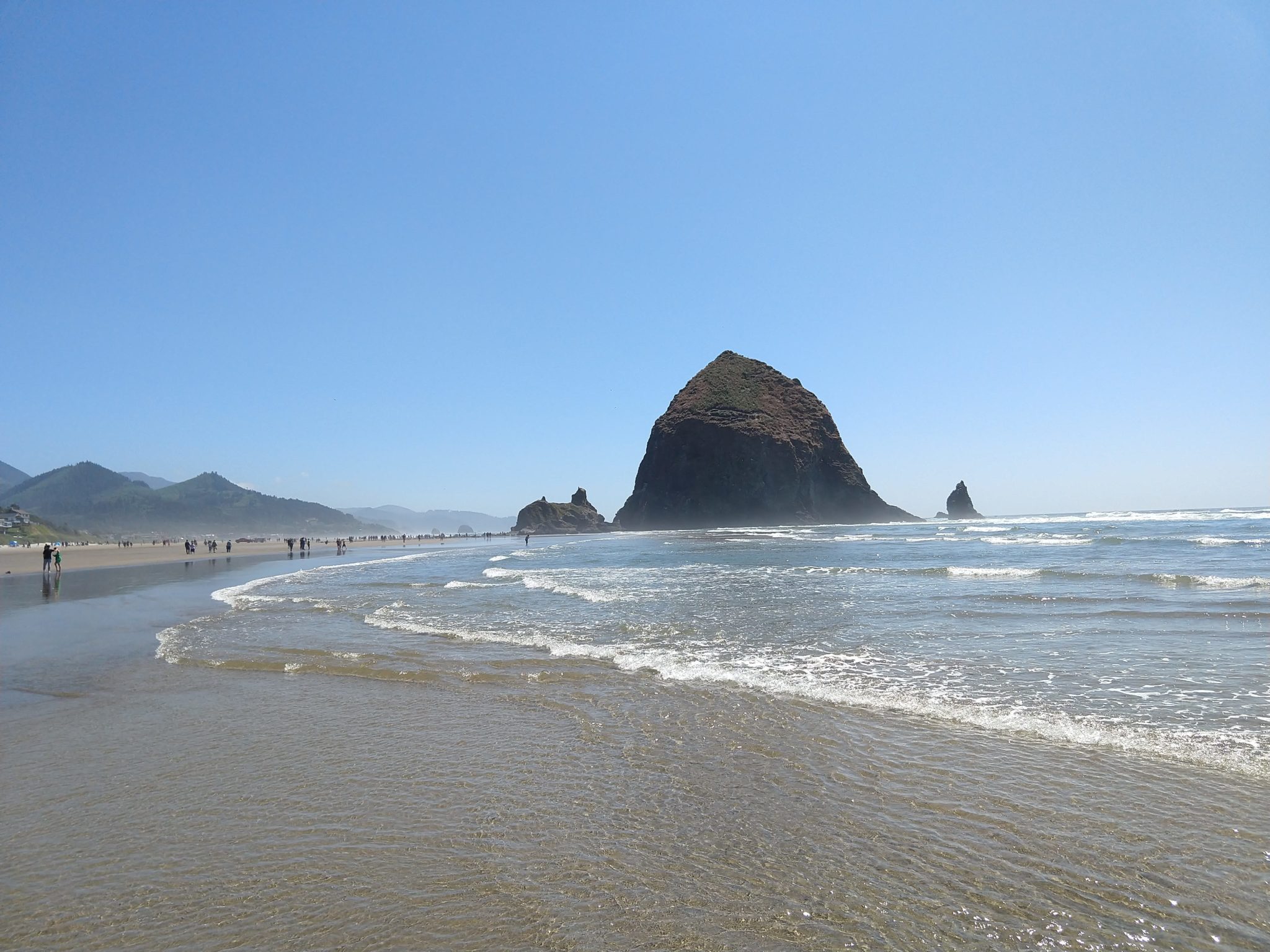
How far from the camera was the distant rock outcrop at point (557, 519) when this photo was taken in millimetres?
133500

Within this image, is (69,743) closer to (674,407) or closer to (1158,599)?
(1158,599)

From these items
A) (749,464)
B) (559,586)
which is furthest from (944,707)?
(749,464)

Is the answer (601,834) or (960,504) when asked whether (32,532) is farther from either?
(960,504)

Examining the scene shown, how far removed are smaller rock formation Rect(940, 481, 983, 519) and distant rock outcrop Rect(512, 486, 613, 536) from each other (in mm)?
82153

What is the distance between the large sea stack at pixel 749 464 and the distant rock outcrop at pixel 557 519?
7.01m

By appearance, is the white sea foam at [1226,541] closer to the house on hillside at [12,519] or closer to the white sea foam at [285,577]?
the white sea foam at [285,577]

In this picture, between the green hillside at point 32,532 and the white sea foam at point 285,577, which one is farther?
the green hillside at point 32,532

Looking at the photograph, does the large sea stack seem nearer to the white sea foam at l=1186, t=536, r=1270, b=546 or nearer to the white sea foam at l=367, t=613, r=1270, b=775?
the white sea foam at l=1186, t=536, r=1270, b=546

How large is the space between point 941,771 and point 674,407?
428 ft

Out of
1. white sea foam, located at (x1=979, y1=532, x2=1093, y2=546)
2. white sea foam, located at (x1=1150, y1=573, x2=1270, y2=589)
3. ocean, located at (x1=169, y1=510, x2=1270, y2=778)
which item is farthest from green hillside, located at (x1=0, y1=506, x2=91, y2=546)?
white sea foam, located at (x1=1150, y1=573, x2=1270, y2=589)

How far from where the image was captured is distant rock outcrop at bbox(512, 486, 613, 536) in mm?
133500

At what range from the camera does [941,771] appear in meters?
5.94

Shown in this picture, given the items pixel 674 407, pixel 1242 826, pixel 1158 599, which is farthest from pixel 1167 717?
pixel 674 407

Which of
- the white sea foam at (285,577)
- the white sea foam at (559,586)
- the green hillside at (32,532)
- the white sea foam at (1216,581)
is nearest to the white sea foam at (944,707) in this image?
the white sea foam at (559,586)
